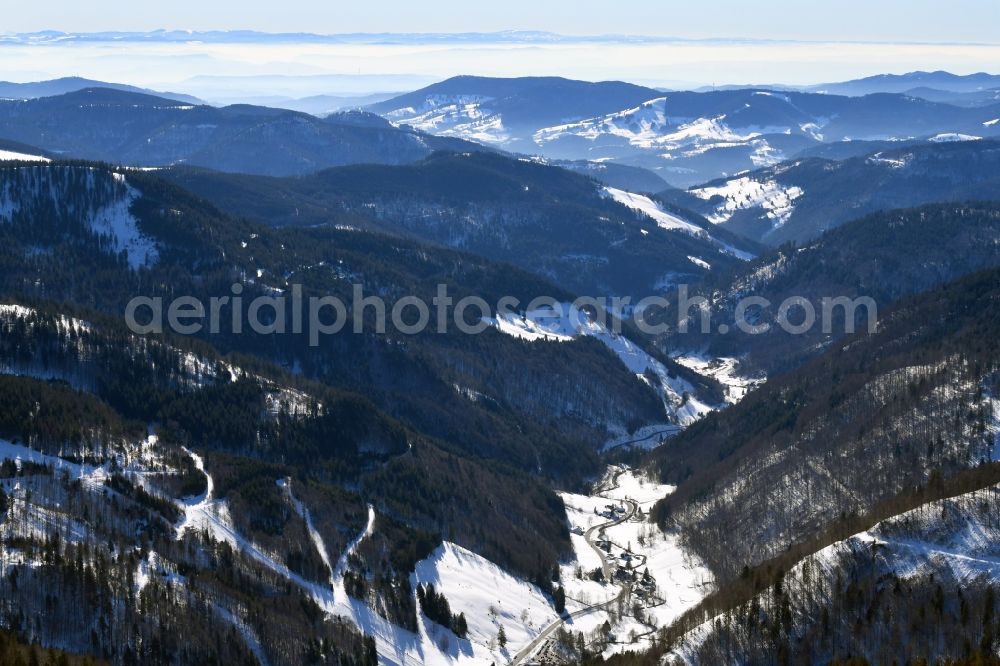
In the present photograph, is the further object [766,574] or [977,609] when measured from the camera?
[766,574]

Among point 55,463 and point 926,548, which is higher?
point 926,548

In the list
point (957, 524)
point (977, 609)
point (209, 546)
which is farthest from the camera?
point (209, 546)

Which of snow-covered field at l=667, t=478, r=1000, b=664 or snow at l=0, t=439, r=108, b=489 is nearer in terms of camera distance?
snow-covered field at l=667, t=478, r=1000, b=664

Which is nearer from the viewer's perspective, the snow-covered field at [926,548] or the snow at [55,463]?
the snow-covered field at [926,548]

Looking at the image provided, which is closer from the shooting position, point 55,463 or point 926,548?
point 926,548

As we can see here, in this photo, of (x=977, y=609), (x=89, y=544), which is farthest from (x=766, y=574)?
(x=89, y=544)

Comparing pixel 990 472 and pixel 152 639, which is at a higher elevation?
pixel 990 472

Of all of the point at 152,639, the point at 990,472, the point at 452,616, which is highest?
the point at 990,472

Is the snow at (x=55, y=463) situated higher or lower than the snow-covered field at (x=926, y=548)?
lower

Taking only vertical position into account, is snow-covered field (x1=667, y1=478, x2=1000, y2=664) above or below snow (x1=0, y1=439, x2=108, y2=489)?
above

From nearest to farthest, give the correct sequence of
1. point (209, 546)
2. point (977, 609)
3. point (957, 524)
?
point (977, 609)
point (957, 524)
point (209, 546)

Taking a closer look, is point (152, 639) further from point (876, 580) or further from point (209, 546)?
point (876, 580)
